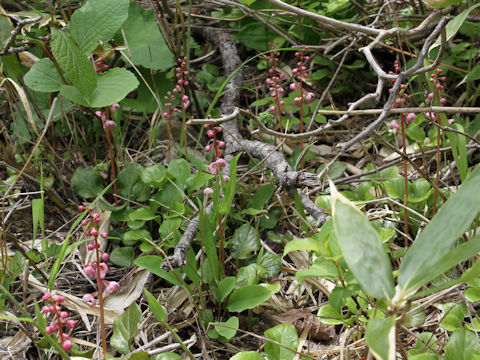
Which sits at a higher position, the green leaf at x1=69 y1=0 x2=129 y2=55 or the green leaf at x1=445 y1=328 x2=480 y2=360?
the green leaf at x1=69 y1=0 x2=129 y2=55

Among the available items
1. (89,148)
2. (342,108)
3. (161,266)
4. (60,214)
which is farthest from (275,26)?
(161,266)

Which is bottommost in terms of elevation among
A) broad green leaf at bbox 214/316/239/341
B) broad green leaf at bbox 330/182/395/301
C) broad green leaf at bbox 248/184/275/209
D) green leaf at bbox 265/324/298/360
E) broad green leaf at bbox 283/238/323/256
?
broad green leaf at bbox 214/316/239/341

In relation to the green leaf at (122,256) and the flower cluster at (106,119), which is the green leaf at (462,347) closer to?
the green leaf at (122,256)

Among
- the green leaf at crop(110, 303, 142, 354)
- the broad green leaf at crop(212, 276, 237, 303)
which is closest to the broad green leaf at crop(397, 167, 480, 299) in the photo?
the broad green leaf at crop(212, 276, 237, 303)

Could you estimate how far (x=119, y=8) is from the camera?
72.4 inches

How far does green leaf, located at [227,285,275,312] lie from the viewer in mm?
1390

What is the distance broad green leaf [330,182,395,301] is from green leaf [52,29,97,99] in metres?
1.12

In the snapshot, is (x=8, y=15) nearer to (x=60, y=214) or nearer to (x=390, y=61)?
(x=60, y=214)

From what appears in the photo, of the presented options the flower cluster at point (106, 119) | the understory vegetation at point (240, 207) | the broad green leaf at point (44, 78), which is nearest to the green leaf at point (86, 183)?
the understory vegetation at point (240, 207)

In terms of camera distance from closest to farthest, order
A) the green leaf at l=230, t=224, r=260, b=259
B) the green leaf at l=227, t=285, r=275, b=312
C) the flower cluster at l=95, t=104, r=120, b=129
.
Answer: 1. the green leaf at l=227, t=285, r=275, b=312
2. the green leaf at l=230, t=224, r=260, b=259
3. the flower cluster at l=95, t=104, r=120, b=129

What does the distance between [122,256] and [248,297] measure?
54 centimetres

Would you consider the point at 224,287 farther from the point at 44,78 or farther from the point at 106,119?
the point at 44,78

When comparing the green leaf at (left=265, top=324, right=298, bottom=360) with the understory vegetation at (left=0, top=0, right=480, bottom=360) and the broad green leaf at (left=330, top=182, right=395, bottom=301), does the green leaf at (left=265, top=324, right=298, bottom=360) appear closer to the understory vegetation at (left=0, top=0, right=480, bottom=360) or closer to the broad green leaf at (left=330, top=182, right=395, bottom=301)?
the understory vegetation at (left=0, top=0, right=480, bottom=360)

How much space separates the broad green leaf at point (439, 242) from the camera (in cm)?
84
